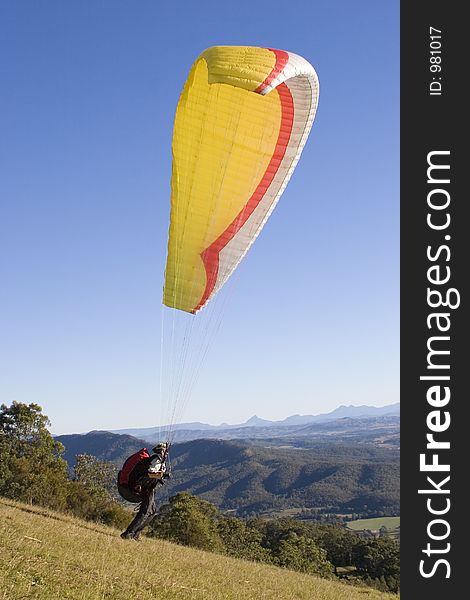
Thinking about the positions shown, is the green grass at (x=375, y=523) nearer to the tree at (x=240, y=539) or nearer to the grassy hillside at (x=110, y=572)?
the tree at (x=240, y=539)

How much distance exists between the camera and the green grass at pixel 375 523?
152 meters

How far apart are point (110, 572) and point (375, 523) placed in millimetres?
168778

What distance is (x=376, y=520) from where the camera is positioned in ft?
546

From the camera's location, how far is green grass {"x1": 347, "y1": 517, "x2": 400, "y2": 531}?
151863mm

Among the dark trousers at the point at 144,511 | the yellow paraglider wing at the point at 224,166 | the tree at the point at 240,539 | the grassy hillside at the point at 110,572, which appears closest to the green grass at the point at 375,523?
the tree at the point at 240,539

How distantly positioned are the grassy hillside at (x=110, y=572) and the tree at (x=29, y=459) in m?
18.9

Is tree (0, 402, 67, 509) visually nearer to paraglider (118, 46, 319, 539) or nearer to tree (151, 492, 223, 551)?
tree (151, 492, 223, 551)

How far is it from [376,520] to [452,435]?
6891 inches

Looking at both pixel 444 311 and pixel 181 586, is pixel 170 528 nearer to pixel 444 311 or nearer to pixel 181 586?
pixel 181 586

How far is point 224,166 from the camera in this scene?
11508 mm

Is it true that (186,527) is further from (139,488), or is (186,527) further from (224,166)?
(224,166)

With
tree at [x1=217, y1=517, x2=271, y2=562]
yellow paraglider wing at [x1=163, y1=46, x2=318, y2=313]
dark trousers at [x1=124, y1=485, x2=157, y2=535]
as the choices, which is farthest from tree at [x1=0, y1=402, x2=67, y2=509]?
yellow paraglider wing at [x1=163, y1=46, x2=318, y2=313]

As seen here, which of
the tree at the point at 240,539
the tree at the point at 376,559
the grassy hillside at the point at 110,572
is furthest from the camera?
the tree at the point at 376,559

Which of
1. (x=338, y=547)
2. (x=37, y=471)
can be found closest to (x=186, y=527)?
(x=37, y=471)
